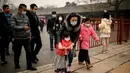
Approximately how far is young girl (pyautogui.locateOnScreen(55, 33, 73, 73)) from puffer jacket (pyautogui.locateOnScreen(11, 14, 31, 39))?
3.75 ft

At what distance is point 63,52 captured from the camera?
15.6 ft

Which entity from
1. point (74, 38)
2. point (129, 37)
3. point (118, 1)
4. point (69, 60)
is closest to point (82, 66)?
point (69, 60)

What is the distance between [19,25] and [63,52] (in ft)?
4.96

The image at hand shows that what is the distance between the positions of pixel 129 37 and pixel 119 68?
5.36 metres

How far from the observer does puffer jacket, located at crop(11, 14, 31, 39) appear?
5.18 metres

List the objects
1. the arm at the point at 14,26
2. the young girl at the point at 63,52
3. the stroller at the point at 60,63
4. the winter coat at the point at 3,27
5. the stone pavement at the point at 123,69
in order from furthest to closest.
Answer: the winter coat at the point at 3,27 < the stone pavement at the point at 123,69 < the arm at the point at 14,26 < the stroller at the point at 60,63 < the young girl at the point at 63,52

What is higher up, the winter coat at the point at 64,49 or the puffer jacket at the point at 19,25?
the puffer jacket at the point at 19,25

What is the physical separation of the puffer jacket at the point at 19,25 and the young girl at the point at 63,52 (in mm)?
1144

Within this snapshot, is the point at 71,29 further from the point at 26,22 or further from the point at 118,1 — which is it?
the point at 118,1

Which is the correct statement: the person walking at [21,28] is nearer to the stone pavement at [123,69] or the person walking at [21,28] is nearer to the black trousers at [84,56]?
the black trousers at [84,56]

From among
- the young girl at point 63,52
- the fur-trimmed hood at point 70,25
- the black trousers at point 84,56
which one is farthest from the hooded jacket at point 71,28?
the black trousers at point 84,56

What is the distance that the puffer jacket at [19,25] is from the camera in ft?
17.0

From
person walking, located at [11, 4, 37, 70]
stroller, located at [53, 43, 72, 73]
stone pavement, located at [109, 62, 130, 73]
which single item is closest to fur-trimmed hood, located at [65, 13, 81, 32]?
stroller, located at [53, 43, 72, 73]

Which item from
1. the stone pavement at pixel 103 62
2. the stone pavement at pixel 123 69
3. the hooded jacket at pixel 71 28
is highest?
the hooded jacket at pixel 71 28
